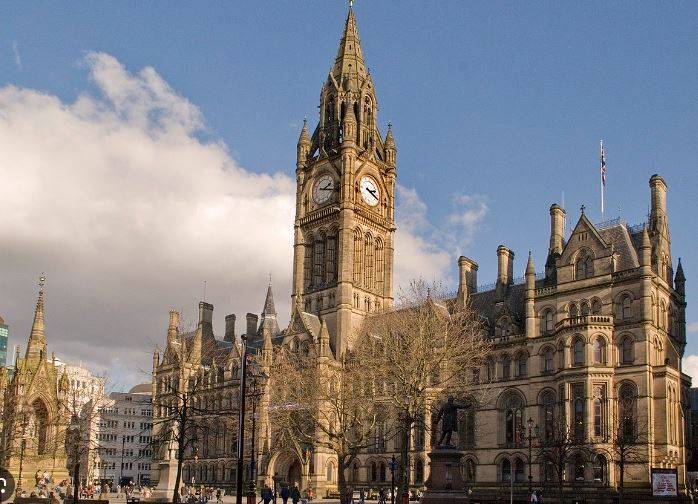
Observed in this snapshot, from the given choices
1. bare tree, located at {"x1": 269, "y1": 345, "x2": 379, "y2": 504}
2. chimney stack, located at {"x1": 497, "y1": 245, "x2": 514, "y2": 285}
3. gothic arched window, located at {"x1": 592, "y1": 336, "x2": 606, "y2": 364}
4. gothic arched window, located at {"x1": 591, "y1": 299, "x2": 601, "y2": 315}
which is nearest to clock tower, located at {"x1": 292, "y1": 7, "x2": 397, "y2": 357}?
bare tree, located at {"x1": 269, "y1": 345, "x2": 379, "y2": 504}

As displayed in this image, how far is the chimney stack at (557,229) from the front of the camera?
74.8m

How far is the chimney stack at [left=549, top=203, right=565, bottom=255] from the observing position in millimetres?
74750

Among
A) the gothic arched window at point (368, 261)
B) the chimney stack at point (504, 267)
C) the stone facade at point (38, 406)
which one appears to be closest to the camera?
the stone facade at point (38, 406)

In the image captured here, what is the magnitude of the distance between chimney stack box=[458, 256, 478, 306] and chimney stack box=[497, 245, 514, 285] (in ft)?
12.7

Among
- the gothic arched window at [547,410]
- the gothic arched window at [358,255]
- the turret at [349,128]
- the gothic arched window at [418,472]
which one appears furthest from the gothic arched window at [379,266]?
the gothic arched window at [547,410]

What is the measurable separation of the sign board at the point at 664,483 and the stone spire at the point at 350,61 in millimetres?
60955

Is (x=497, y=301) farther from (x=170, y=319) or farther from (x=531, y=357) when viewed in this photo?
(x=170, y=319)

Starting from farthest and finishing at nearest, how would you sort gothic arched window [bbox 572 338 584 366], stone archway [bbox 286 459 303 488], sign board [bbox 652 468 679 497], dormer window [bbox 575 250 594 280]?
stone archway [bbox 286 459 303 488] → dormer window [bbox 575 250 594 280] → gothic arched window [bbox 572 338 584 366] → sign board [bbox 652 468 679 497]

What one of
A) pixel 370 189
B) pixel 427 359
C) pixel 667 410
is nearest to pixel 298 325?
pixel 370 189

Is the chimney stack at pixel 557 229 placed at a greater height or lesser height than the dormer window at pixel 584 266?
greater

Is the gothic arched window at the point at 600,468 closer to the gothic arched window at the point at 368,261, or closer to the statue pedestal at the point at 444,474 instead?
the statue pedestal at the point at 444,474

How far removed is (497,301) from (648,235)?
16702 millimetres

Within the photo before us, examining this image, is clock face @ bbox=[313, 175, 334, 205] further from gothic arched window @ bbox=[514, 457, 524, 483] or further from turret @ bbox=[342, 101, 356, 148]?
gothic arched window @ bbox=[514, 457, 524, 483]

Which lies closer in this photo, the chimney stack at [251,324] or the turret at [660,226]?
the turret at [660,226]
